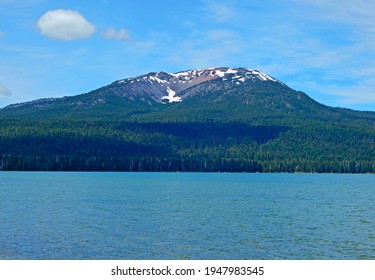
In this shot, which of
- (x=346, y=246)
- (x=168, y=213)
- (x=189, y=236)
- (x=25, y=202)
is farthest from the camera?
(x=25, y=202)

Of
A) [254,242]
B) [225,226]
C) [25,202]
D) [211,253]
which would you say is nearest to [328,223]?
[225,226]

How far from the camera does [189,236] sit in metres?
48.6

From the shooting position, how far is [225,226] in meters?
55.0

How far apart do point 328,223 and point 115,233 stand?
2268 centimetres

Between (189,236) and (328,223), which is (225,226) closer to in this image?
(189,236)

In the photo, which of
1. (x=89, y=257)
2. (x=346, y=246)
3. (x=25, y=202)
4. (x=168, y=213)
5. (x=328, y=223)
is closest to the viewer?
(x=89, y=257)

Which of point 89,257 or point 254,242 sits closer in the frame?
point 89,257

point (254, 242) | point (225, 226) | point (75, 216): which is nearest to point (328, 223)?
point (225, 226)
